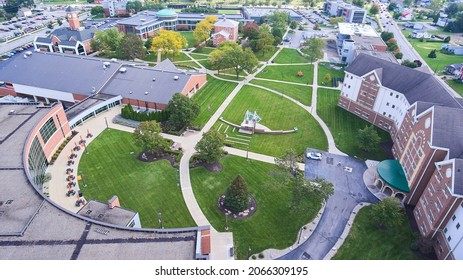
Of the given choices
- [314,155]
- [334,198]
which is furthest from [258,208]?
[314,155]

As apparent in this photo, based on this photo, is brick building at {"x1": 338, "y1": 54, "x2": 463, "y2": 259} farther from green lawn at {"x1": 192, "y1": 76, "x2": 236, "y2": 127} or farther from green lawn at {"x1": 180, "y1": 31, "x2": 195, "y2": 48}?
green lawn at {"x1": 180, "y1": 31, "x2": 195, "y2": 48}

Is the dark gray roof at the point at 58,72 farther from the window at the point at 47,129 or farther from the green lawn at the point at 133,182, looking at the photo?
the green lawn at the point at 133,182

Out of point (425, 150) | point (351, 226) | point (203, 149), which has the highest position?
point (425, 150)

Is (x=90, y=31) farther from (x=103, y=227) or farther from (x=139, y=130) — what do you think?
(x=103, y=227)

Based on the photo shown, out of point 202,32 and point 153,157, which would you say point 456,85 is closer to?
point 202,32

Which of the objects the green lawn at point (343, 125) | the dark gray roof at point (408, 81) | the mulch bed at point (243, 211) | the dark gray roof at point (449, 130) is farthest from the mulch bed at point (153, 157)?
the dark gray roof at point (408, 81)

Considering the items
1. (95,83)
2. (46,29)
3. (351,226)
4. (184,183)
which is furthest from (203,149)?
(46,29)
